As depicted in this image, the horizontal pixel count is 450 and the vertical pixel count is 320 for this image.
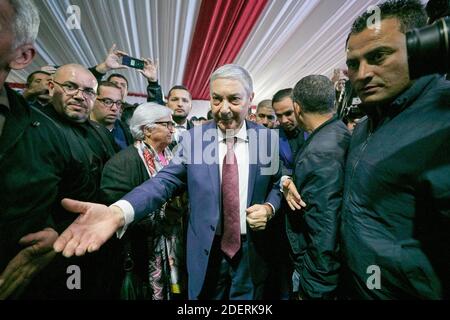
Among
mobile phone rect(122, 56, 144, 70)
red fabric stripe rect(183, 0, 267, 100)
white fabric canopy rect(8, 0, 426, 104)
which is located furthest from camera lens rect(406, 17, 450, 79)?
white fabric canopy rect(8, 0, 426, 104)

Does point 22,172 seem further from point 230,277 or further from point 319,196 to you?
point 319,196

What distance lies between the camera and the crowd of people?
0.78m

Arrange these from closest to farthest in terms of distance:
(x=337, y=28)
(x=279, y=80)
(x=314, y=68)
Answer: (x=337, y=28) < (x=314, y=68) < (x=279, y=80)

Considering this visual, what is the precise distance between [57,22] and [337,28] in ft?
17.7

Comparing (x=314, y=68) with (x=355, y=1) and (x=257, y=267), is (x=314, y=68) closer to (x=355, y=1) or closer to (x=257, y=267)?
(x=355, y=1)

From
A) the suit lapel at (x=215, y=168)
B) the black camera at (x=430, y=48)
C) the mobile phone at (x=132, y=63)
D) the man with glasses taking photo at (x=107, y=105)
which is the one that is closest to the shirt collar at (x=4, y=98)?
the suit lapel at (x=215, y=168)

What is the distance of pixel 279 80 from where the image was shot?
28.5 ft

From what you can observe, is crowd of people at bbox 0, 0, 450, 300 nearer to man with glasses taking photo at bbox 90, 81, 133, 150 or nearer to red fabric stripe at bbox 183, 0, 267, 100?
man with glasses taking photo at bbox 90, 81, 133, 150

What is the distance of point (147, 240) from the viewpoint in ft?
5.38

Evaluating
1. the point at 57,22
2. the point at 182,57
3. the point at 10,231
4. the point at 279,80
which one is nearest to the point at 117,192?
the point at 10,231

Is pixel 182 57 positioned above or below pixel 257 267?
above

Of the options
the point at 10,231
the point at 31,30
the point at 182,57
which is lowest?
the point at 10,231

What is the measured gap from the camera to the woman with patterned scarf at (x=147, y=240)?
59.6 inches

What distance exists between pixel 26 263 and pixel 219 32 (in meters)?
5.33
